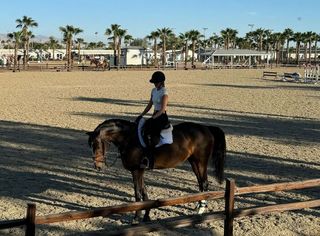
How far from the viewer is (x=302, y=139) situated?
13.4 metres

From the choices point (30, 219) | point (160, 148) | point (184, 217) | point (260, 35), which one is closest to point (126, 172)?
point (160, 148)

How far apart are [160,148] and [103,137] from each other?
83cm

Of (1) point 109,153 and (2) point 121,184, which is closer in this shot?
(2) point 121,184

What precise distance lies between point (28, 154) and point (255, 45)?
4955 inches

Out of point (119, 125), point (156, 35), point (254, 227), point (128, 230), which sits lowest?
point (254, 227)

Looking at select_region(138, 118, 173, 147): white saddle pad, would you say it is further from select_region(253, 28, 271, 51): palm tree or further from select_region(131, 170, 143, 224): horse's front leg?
select_region(253, 28, 271, 51): palm tree

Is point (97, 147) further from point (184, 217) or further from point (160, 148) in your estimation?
point (184, 217)

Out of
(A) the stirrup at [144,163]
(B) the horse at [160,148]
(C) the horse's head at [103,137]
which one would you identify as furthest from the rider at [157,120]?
(C) the horse's head at [103,137]

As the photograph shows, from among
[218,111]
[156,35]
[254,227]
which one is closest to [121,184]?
[254,227]

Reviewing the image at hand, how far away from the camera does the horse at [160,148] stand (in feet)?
20.7

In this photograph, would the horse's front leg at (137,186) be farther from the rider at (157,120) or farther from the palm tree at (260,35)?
the palm tree at (260,35)

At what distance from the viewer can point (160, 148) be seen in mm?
6547

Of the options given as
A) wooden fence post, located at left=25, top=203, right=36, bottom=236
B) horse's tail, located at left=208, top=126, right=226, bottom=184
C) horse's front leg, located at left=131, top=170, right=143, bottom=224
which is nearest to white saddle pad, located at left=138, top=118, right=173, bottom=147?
horse's front leg, located at left=131, top=170, right=143, bottom=224

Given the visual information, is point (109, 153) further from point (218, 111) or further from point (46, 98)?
point (46, 98)
